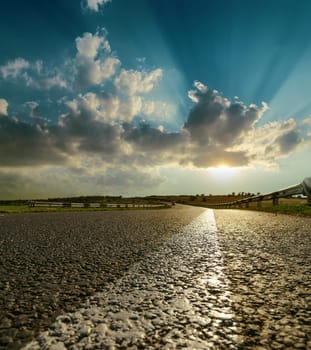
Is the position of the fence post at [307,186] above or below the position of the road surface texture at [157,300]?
above

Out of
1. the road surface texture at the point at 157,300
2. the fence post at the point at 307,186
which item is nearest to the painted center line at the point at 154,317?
the road surface texture at the point at 157,300

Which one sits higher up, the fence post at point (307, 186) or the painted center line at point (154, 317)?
the fence post at point (307, 186)

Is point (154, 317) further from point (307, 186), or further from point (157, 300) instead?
point (307, 186)

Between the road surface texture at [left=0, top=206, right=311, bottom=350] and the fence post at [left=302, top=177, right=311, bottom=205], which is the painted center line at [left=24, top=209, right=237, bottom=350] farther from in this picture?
the fence post at [left=302, top=177, right=311, bottom=205]

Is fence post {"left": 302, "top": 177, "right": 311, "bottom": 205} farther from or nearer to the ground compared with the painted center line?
farther from the ground

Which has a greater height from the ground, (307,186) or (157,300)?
(307,186)

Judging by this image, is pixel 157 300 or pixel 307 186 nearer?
pixel 157 300

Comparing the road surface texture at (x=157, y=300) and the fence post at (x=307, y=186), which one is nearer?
the road surface texture at (x=157, y=300)

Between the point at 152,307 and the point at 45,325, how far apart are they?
532mm

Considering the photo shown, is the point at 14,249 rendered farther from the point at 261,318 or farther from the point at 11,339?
the point at 261,318

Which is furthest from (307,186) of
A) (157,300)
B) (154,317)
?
(154,317)

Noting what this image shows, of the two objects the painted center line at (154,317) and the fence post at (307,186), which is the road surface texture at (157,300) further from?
the fence post at (307,186)

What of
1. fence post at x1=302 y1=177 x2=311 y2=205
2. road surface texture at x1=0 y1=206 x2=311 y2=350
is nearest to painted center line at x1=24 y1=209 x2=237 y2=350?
road surface texture at x1=0 y1=206 x2=311 y2=350

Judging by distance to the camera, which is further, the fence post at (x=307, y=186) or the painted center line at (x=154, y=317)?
the fence post at (x=307, y=186)
